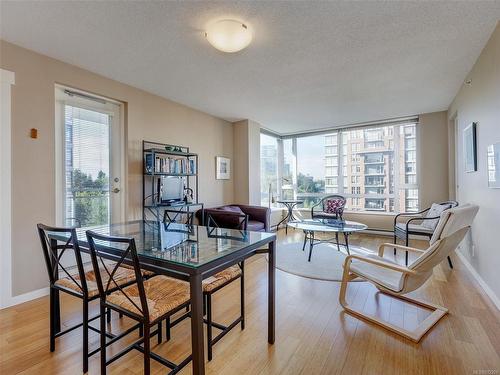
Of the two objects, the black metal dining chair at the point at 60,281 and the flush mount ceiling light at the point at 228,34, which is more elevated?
the flush mount ceiling light at the point at 228,34

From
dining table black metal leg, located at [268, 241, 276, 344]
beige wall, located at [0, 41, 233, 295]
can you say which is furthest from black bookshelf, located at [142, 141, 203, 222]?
dining table black metal leg, located at [268, 241, 276, 344]

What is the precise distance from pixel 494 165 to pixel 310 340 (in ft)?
7.26

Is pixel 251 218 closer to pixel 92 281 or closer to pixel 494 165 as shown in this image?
pixel 92 281

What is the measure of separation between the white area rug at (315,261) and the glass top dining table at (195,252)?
1447 mm

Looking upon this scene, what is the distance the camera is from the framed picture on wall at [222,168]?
4902 mm

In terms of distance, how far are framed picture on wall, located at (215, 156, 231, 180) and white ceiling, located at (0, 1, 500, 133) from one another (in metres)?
1.36

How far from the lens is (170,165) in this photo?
363 cm

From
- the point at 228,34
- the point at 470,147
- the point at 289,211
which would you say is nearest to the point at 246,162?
the point at 289,211

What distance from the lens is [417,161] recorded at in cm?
492

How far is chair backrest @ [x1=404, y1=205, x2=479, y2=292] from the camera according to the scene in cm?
183

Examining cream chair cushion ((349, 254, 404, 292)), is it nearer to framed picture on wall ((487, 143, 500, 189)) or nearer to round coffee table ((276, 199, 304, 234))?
framed picture on wall ((487, 143, 500, 189))

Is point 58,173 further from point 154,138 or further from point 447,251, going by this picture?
point 447,251

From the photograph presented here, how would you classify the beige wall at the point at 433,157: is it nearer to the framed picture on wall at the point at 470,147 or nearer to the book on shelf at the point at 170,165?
the framed picture on wall at the point at 470,147

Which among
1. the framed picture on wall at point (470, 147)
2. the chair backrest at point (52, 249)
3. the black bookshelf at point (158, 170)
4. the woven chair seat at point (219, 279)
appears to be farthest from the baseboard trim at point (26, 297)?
the framed picture on wall at point (470, 147)
